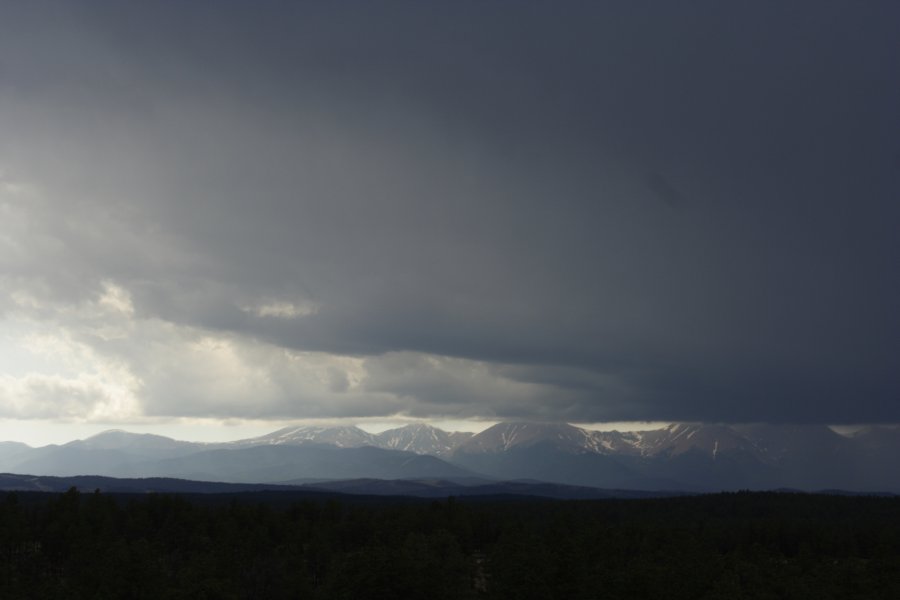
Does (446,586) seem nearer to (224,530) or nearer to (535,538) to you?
(535,538)

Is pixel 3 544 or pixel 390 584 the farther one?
pixel 3 544

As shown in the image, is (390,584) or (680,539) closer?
(390,584)

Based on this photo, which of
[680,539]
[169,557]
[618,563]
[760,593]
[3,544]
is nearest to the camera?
[760,593]

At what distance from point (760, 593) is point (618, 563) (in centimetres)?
3665

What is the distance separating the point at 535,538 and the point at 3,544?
11107cm

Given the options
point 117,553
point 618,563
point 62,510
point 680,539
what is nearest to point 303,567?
point 117,553

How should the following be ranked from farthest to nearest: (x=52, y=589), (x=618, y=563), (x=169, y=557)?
(x=169, y=557), (x=618, y=563), (x=52, y=589)

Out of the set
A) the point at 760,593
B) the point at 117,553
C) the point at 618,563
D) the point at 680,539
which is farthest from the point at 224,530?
the point at 760,593

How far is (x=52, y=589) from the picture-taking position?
119625mm

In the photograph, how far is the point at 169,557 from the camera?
177250 millimetres

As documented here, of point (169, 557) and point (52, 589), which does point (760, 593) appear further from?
point (169, 557)

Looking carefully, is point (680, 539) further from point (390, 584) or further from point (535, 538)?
point (390, 584)

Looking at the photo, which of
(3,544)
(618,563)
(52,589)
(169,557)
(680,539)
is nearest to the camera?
(52,589)

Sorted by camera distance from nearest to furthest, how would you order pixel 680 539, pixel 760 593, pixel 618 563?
pixel 760 593, pixel 618 563, pixel 680 539
